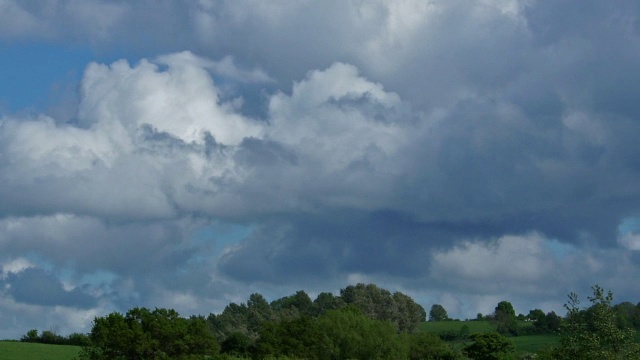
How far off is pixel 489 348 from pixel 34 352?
2864 inches

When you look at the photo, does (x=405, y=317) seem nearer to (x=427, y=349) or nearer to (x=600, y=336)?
(x=427, y=349)

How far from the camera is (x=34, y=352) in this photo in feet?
485

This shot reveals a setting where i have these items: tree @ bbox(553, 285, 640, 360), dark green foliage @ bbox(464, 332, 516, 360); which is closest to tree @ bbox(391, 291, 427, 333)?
dark green foliage @ bbox(464, 332, 516, 360)

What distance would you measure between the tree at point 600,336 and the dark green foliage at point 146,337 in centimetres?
8312

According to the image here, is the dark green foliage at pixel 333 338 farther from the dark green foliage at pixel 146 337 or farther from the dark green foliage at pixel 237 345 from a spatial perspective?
the dark green foliage at pixel 146 337

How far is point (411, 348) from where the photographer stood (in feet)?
519

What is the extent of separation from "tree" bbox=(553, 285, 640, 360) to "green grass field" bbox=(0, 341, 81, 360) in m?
110

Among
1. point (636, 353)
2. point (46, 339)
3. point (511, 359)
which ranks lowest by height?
point (636, 353)

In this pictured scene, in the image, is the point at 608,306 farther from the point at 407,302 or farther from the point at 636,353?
the point at 407,302

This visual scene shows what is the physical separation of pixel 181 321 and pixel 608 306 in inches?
3538

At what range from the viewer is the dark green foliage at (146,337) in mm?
120625

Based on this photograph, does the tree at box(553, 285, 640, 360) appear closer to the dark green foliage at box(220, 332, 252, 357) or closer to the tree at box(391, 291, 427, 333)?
the dark green foliage at box(220, 332, 252, 357)

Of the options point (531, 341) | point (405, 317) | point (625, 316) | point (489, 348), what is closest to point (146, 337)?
point (489, 348)

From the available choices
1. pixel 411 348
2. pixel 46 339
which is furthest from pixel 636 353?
pixel 46 339
